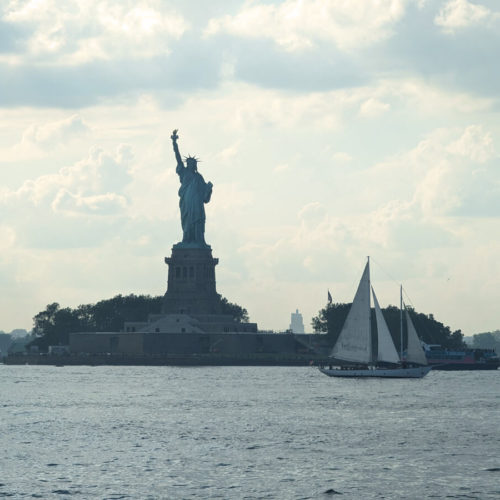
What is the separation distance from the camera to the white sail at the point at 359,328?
142 m

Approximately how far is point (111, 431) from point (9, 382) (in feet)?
242

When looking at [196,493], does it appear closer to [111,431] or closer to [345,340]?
[111,431]

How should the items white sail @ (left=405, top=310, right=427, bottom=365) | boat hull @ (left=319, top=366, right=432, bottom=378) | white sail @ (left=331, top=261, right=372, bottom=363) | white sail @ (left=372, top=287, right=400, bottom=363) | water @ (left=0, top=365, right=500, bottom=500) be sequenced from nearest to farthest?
water @ (left=0, top=365, right=500, bottom=500) → white sail @ (left=331, top=261, right=372, bottom=363) → white sail @ (left=372, top=287, right=400, bottom=363) → boat hull @ (left=319, top=366, right=432, bottom=378) → white sail @ (left=405, top=310, right=427, bottom=365)

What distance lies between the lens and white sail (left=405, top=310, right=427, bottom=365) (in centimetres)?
15125

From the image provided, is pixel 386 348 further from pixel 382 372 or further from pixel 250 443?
pixel 250 443

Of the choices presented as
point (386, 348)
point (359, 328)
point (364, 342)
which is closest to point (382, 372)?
point (386, 348)

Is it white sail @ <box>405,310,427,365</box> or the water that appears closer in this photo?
the water

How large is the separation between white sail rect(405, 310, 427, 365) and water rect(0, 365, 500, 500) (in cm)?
2325

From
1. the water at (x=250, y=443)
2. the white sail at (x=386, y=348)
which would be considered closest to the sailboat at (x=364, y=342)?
the white sail at (x=386, y=348)

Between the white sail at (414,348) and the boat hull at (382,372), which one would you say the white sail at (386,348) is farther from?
the white sail at (414,348)

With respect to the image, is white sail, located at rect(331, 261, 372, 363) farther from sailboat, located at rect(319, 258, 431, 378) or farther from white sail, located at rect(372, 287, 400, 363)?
white sail, located at rect(372, 287, 400, 363)

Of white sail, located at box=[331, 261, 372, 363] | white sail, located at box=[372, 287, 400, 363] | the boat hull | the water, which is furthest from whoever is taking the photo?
the boat hull

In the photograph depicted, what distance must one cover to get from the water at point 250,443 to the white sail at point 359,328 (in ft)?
46.6

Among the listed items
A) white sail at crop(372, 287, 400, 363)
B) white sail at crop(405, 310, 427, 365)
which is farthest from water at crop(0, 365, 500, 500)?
white sail at crop(405, 310, 427, 365)
